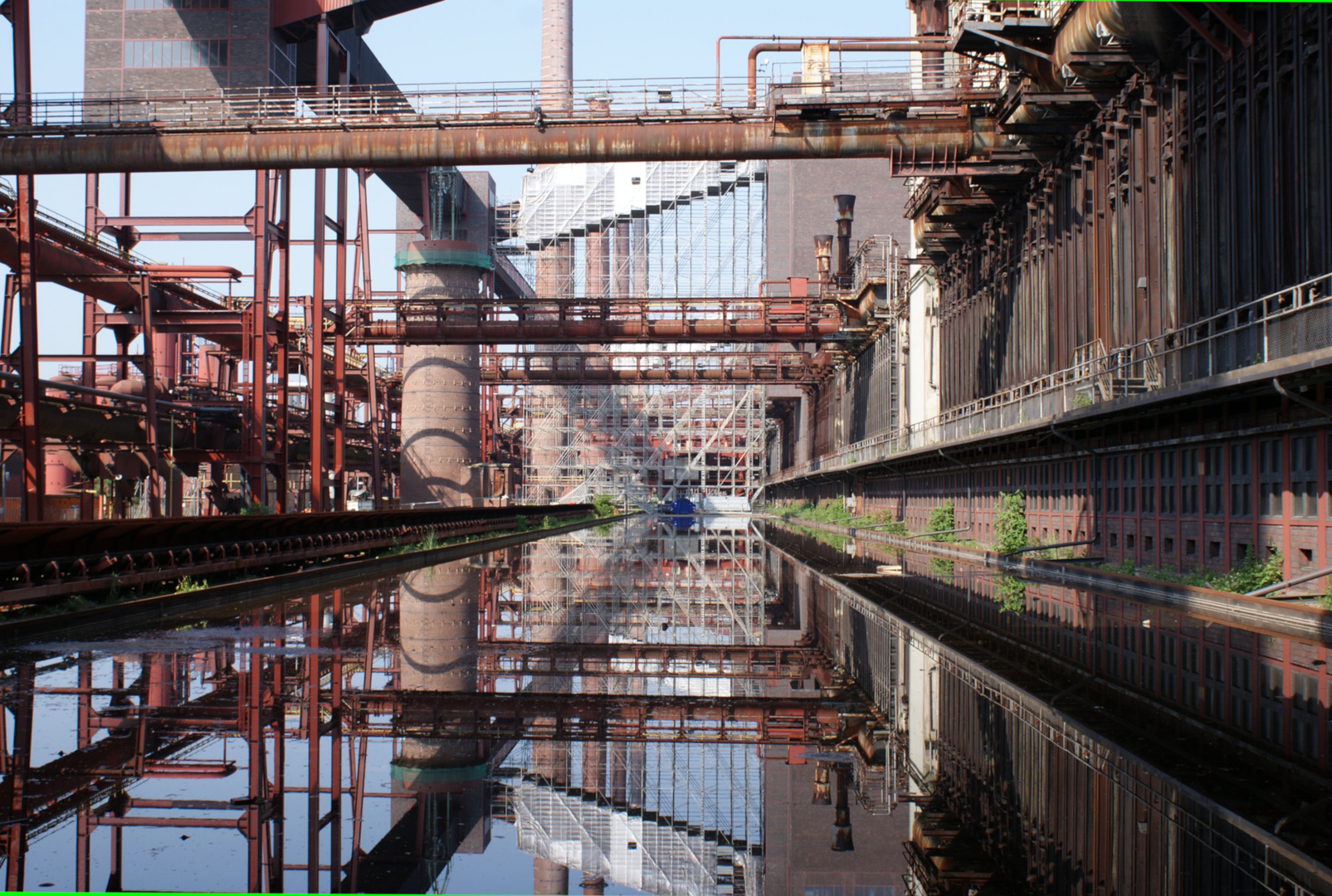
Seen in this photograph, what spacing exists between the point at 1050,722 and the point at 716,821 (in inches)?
127

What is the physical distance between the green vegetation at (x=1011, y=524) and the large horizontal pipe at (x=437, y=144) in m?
8.60

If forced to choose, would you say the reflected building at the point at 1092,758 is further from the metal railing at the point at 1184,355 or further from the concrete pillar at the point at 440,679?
the metal railing at the point at 1184,355

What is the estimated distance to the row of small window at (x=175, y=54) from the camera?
1383 inches

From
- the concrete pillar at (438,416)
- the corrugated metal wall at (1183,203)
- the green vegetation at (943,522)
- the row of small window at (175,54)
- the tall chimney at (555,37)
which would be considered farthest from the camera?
the tall chimney at (555,37)

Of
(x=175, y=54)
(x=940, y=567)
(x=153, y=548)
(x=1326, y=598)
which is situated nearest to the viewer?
(x=1326, y=598)

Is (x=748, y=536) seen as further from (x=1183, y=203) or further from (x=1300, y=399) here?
(x=1300, y=399)

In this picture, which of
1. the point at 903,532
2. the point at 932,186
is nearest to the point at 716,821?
the point at 932,186

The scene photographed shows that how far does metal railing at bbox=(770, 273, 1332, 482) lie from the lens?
46.0ft

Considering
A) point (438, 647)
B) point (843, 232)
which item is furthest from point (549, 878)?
point (843, 232)

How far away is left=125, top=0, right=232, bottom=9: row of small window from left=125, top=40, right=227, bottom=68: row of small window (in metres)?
0.99

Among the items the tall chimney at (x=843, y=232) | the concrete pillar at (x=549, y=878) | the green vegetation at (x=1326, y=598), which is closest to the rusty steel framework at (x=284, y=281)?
the tall chimney at (x=843, y=232)

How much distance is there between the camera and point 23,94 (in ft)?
76.4

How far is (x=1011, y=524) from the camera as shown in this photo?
2677cm

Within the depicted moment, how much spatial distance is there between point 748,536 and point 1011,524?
2187 centimetres
